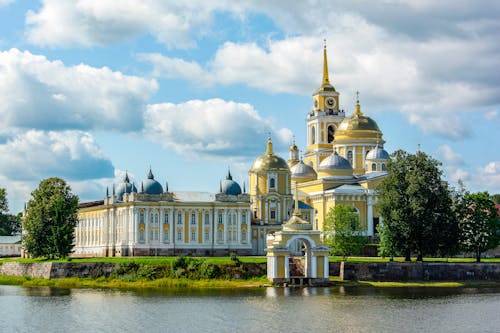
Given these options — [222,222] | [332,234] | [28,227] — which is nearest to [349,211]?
[332,234]

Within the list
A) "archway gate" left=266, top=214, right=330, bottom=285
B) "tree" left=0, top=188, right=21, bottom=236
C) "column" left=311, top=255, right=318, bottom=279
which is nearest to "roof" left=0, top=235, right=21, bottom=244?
"tree" left=0, top=188, right=21, bottom=236

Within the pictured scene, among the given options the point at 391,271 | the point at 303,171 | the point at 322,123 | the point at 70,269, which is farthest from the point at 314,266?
the point at 322,123

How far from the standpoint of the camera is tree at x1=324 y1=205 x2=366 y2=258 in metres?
80.1

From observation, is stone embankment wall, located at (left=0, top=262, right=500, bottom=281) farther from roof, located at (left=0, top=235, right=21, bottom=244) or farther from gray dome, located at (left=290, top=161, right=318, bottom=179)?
roof, located at (left=0, top=235, right=21, bottom=244)

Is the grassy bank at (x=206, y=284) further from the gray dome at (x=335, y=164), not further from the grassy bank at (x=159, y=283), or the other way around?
the gray dome at (x=335, y=164)

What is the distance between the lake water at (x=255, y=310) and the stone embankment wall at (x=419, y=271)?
3.87m

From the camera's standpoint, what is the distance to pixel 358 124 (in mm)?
109688

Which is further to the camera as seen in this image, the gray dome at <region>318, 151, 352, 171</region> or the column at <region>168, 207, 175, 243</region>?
the gray dome at <region>318, 151, 352, 171</region>

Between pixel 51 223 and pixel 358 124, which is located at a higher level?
pixel 358 124

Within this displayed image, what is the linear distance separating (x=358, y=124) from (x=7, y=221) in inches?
2374

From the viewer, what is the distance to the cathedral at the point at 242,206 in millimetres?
91250

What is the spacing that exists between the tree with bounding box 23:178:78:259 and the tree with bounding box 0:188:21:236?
51.2 metres

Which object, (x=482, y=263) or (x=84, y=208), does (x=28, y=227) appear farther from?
(x=482, y=263)

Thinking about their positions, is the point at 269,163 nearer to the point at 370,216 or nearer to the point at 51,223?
the point at 370,216
